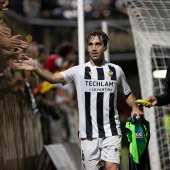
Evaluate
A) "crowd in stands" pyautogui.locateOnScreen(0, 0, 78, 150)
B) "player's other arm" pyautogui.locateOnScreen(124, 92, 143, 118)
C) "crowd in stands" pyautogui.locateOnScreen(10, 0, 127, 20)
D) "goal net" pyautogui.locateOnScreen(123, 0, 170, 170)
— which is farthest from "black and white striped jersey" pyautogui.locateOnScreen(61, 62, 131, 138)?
"crowd in stands" pyautogui.locateOnScreen(10, 0, 127, 20)

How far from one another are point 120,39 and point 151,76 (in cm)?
990

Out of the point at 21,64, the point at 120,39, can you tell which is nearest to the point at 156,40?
the point at 21,64

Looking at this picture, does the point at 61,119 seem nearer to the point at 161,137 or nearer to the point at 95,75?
the point at 161,137

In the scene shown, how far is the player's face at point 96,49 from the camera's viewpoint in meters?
6.49

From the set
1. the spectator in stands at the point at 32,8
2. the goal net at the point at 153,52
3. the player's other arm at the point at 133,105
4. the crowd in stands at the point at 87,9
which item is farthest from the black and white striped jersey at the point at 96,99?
the crowd in stands at the point at 87,9

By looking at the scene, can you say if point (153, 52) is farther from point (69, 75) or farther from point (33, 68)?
point (33, 68)

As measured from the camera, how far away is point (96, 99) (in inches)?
254

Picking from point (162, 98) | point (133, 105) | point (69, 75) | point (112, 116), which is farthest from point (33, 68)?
point (162, 98)

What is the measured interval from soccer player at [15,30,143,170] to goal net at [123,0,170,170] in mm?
2839

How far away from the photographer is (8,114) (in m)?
→ 7.12

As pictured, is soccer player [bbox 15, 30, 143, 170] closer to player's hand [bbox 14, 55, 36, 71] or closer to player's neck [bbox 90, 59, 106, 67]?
player's neck [bbox 90, 59, 106, 67]

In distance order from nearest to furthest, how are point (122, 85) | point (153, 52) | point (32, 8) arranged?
point (122, 85) < point (153, 52) < point (32, 8)

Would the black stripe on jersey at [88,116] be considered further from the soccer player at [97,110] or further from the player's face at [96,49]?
the player's face at [96,49]

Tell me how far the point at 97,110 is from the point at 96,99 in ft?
0.35
